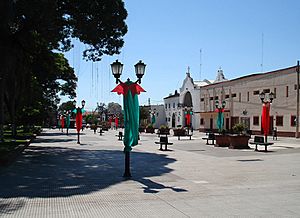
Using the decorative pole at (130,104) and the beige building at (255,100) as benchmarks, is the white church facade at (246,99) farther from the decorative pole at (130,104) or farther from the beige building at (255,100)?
the decorative pole at (130,104)

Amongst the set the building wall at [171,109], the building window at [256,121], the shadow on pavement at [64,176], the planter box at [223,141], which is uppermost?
the building wall at [171,109]

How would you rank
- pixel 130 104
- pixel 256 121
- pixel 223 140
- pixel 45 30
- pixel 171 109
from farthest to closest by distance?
1. pixel 171 109
2. pixel 256 121
3. pixel 223 140
4. pixel 45 30
5. pixel 130 104

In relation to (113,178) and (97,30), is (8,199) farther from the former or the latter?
(97,30)

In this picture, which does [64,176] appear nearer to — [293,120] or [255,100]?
[293,120]

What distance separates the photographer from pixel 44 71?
26.8 m

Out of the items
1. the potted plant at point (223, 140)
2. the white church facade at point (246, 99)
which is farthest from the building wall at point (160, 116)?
the potted plant at point (223, 140)

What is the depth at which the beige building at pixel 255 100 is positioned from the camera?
44688 millimetres

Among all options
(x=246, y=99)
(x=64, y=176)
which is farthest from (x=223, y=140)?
(x=246, y=99)

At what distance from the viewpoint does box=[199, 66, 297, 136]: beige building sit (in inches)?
1759

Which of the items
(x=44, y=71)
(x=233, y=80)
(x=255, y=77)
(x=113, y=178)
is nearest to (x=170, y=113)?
(x=233, y=80)

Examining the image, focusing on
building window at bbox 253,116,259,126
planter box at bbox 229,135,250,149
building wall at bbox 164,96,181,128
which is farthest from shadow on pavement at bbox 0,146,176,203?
building wall at bbox 164,96,181,128

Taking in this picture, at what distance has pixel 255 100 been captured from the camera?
50719 mm

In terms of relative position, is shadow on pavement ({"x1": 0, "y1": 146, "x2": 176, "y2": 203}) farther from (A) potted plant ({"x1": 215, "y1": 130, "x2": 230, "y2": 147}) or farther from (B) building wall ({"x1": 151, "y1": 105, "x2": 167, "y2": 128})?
(B) building wall ({"x1": 151, "y1": 105, "x2": 167, "y2": 128})

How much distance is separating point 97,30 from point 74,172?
8154 millimetres
